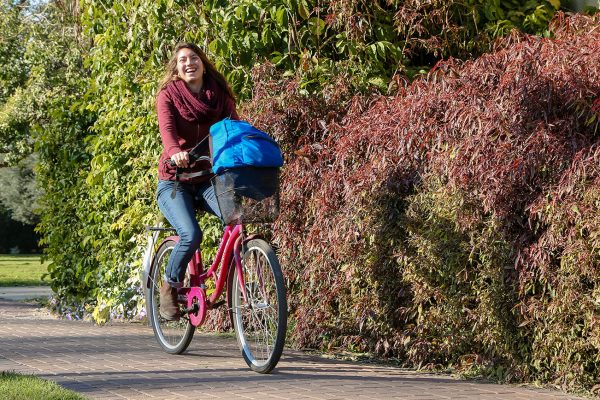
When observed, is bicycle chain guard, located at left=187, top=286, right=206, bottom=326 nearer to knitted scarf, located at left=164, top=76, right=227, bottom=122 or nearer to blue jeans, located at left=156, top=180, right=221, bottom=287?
blue jeans, located at left=156, top=180, right=221, bottom=287

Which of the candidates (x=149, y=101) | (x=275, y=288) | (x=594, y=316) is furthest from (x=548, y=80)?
(x=149, y=101)

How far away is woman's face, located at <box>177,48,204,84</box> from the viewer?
23.0ft

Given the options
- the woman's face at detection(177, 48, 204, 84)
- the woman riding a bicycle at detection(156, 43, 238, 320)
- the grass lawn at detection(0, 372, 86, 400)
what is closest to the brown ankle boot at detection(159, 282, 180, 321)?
the woman riding a bicycle at detection(156, 43, 238, 320)

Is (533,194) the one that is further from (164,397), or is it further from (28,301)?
(28,301)

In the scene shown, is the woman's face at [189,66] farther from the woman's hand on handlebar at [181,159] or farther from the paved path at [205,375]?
the paved path at [205,375]

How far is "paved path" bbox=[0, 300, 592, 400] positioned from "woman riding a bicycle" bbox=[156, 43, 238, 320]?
570 millimetres

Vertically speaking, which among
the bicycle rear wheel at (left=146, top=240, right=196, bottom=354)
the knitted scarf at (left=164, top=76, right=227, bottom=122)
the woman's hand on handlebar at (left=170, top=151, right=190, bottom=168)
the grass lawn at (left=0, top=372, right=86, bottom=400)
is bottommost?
the grass lawn at (left=0, top=372, right=86, bottom=400)

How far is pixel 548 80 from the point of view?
5.85 metres

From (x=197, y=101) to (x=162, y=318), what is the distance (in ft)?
6.07

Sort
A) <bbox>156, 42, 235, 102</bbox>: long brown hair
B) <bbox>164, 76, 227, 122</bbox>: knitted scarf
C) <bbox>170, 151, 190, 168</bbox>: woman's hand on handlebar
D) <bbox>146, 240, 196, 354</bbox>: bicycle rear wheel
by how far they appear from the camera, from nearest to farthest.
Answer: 1. <bbox>170, 151, 190, 168</bbox>: woman's hand on handlebar
2. <bbox>164, 76, 227, 122</bbox>: knitted scarf
3. <bbox>156, 42, 235, 102</bbox>: long brown hair
4. <bbox>146, 240, 196, 354</bbox>: bicycle rear wheel

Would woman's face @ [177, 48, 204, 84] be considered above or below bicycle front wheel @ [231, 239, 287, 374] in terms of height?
above

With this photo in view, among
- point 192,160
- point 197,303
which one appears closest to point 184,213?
point 192,160

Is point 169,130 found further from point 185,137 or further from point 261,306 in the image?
point 261,306

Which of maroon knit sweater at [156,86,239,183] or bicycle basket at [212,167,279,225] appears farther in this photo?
maroon knit sweater at [156,86,239,183]
